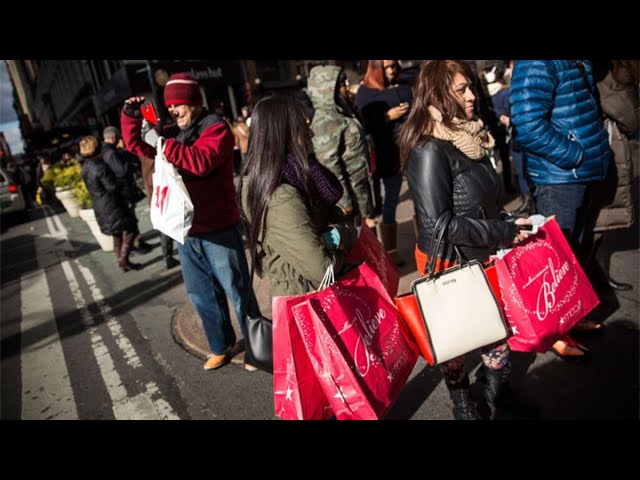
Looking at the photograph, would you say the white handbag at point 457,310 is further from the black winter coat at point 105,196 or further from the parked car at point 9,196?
the parked car at point 9,196

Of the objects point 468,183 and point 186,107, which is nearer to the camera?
point 468,183

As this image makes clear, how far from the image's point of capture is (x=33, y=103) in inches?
3174

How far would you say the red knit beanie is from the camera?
275 centimetres

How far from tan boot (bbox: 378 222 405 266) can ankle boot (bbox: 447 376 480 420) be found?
2426 mm

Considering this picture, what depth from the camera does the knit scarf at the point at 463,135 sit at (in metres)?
2.00

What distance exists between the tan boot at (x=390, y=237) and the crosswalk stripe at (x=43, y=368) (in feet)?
10.8

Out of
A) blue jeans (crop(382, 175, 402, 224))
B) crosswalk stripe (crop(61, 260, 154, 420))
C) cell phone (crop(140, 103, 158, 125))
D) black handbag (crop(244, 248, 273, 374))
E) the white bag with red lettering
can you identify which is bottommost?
crosswalk stripe (crop(61, 260, 154, 420))

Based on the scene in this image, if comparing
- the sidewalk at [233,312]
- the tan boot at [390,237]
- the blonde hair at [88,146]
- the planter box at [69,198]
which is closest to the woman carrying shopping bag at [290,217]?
the sidewalk at [233,312]

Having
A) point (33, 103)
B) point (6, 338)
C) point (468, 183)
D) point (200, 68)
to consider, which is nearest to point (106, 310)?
point (6, 338)

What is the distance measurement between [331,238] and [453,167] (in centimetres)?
68

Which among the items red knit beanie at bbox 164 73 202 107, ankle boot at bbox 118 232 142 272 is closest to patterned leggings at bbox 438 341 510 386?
red knit beanie at bbox 164 73 202 107

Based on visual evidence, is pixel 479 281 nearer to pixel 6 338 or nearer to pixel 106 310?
pixel 106 310

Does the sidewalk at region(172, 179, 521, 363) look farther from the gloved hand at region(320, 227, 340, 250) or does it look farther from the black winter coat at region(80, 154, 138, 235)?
the black winter coat at region(80, 154, 138, 235)
